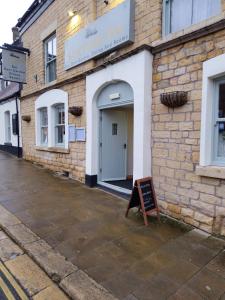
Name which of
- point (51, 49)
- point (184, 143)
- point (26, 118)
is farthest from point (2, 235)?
point (26, 118)

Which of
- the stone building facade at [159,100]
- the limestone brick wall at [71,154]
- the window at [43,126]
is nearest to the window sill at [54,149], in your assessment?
the limestone brick wall at [71,154]

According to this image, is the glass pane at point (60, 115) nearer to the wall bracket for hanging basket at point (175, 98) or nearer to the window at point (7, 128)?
the wall bracket for hanging basket at point (175, 98)

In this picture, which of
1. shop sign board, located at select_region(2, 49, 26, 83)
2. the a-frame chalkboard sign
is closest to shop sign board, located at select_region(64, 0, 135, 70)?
the a-frame chalkboard sign

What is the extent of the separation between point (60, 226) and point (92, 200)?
144 cm

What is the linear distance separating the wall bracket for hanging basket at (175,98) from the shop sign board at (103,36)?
1804mm

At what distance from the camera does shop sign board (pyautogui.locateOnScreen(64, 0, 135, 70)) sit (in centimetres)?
481

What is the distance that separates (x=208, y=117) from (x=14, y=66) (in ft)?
27.7

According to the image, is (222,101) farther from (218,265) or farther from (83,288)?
(83,288)

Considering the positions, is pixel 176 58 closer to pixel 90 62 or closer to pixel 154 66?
pixel 154 66

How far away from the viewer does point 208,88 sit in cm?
349

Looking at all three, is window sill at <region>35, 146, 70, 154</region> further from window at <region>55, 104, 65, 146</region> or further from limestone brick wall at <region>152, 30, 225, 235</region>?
limestone brick wall at <region>152, 30, 225, 235</region>

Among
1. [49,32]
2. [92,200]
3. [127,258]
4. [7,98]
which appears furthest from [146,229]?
[7,98]

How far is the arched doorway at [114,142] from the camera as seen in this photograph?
5.81 m

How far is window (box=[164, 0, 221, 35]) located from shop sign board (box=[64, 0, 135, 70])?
84cm
